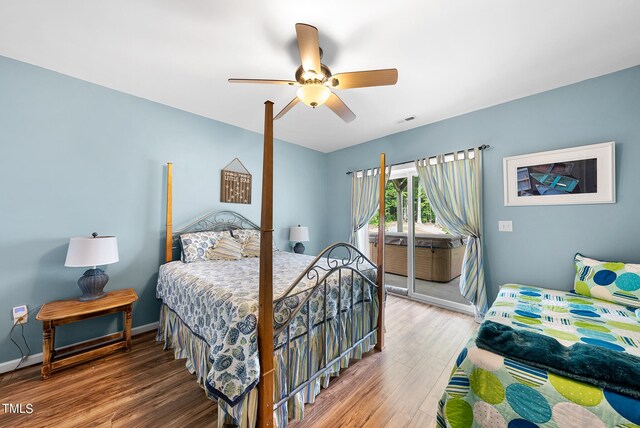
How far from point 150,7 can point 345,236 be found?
3.85m

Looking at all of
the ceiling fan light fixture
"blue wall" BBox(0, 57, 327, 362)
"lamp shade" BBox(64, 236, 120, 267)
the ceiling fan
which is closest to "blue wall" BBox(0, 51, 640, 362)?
"blue wall" BBox(0, 57, 327, 362)

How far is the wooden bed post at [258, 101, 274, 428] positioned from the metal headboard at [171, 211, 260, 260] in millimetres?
2199

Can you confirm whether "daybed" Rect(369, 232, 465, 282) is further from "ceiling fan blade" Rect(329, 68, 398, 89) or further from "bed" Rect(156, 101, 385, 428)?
"ceiling fan blade" Rect(329, 68, 398, 89)

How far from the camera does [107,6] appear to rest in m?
1.56

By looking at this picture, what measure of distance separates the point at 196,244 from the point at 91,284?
0.95 metres

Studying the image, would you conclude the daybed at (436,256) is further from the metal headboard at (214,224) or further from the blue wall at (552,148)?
the metal headboard at (214,224)

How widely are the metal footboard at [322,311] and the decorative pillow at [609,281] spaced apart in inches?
72.6

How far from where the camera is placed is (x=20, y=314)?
6.81 feet

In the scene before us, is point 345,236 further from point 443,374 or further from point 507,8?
point 507,8

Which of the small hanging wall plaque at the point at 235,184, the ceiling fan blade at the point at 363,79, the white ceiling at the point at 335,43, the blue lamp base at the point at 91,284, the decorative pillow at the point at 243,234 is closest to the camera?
the white ceiling at the point at 335,43

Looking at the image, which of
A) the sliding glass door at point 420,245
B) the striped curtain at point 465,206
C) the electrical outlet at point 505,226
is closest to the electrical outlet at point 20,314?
the sliding glass door at point 420,245

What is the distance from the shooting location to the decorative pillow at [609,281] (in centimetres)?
186

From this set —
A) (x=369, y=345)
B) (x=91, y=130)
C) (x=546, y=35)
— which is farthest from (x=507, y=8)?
(x=91, y=130)

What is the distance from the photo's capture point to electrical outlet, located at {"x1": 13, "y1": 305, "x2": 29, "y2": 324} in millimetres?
2057
